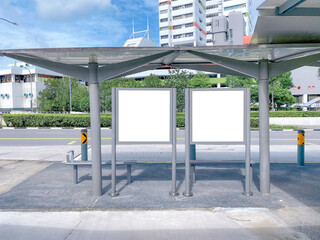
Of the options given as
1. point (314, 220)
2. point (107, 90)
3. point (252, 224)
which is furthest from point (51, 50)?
point (107, 90)

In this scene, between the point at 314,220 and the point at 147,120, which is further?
the point at 147,120

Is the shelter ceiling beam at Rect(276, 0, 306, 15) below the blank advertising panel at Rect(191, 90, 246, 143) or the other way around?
the other way around

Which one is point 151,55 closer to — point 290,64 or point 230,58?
point 230,58

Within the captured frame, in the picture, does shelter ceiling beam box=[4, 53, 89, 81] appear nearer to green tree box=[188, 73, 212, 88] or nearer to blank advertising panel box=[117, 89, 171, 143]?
blank advertising panel box=[117, 89, 171, 143]

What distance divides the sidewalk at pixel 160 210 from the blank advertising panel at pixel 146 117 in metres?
1.28

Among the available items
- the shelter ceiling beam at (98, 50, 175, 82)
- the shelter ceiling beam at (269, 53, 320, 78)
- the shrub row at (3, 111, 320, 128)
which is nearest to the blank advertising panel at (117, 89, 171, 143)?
the shelter ceiling beam at (98, 50, 175, 82)

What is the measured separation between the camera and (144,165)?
855 centimetres

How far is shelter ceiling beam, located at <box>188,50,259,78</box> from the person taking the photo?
5605mm

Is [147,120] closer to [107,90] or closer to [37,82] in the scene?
[107,90]

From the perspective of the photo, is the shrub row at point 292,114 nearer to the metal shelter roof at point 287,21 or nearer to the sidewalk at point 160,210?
the sidewalk at point 160,210

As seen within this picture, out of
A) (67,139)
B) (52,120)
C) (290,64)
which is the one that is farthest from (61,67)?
(52,120)

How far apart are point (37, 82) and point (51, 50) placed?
221 feet

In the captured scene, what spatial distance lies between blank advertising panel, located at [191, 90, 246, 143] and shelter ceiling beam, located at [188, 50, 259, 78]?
18.6 inches

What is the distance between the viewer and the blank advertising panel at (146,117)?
18.8 ft
